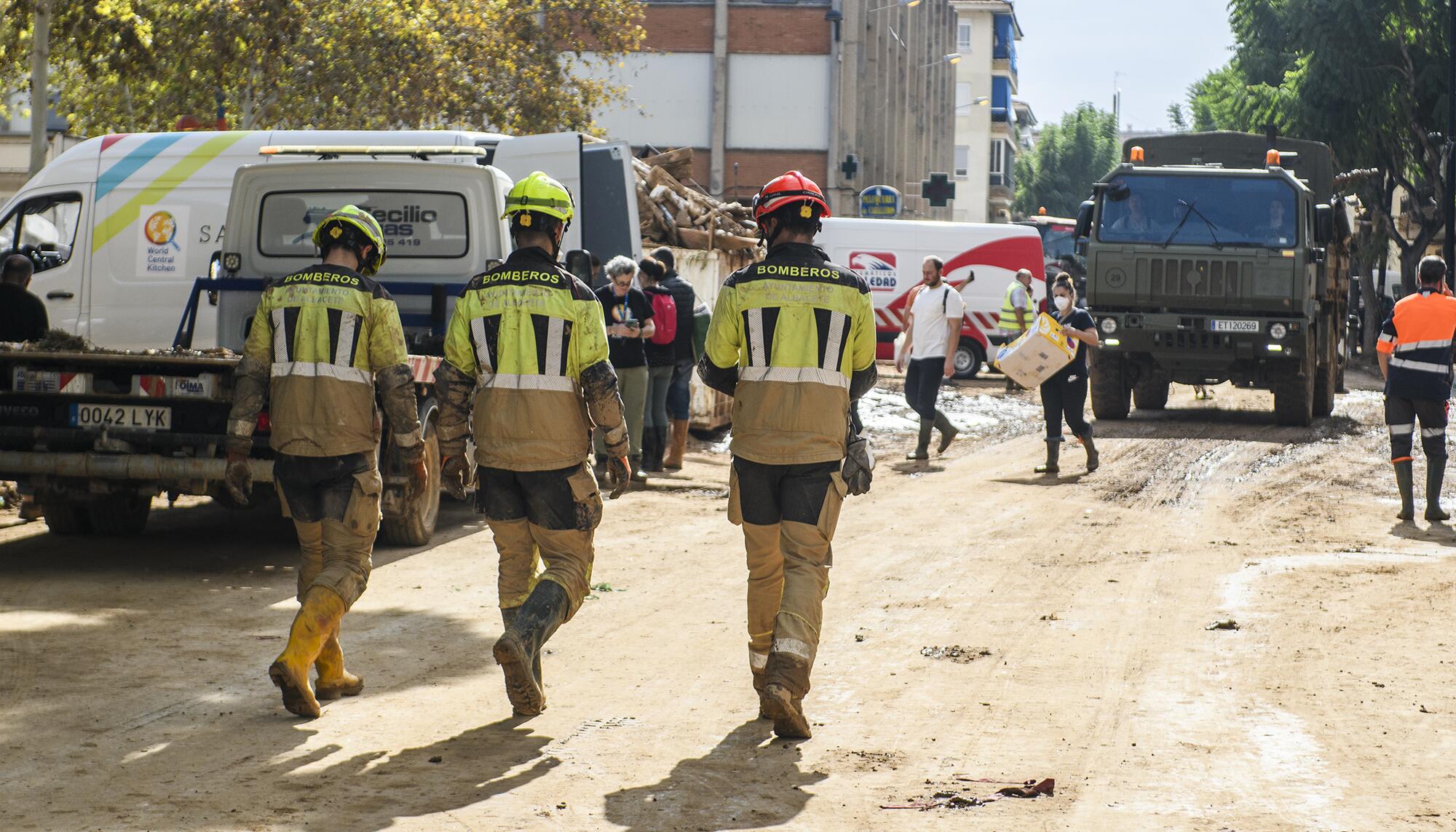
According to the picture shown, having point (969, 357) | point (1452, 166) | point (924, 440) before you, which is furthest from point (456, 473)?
point (1452, 166)

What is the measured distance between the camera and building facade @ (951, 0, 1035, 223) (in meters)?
80.6

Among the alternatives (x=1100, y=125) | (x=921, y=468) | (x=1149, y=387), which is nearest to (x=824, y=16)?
(x=1149, y=387)

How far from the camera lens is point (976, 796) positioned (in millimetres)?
4965

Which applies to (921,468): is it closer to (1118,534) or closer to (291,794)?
(1118,534)

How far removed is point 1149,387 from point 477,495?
15755mm

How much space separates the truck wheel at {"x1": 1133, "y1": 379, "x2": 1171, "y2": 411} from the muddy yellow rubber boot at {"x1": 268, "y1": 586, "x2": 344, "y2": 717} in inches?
623

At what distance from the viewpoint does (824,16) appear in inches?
1655

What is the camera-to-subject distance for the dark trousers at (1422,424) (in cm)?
1138

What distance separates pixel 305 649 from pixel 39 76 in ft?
34.1

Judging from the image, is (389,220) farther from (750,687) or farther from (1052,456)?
(1052,456)

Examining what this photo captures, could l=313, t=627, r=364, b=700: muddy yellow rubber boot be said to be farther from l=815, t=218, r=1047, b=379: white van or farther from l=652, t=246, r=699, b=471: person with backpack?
l=815, t=218, r=1047, b=379: white van

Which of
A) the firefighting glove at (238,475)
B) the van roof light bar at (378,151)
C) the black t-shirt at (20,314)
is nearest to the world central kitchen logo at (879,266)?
the van roof light bar at (378,151)

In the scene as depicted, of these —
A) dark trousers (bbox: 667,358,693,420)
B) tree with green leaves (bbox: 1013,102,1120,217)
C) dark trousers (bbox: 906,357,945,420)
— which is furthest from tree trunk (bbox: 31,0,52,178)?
tree with green leaves (bbox: 1013,102,1120,217)

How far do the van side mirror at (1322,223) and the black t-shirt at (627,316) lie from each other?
28.0 feet
